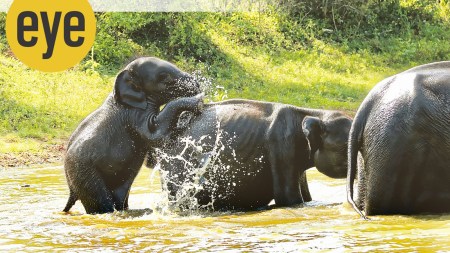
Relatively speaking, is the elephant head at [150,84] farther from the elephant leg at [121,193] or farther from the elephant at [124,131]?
the elephant leg at [121,193]

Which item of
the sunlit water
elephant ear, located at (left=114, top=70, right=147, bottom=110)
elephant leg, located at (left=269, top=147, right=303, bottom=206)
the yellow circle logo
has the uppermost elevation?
the yellow circle logo

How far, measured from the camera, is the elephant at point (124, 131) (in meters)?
7.51

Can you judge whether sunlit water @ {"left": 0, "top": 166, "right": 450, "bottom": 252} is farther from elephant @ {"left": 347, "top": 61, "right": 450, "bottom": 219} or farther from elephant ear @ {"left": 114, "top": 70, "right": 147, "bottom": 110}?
elephant ear @ {"left": 114, "top": 70, "right": 147, "bottom": 110}

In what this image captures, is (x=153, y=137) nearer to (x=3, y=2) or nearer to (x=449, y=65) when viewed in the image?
(x=449, y=65)

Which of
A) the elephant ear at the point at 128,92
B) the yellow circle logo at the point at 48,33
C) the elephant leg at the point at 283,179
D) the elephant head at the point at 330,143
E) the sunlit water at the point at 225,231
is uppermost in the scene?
the yellow circle logo at the point at 48,33

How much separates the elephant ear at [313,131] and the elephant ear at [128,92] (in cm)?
139

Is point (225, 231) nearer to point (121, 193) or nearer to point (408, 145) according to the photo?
point (408, 145)

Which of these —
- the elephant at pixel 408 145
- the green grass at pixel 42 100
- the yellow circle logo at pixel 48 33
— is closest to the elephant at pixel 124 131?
the elephant at pixel 408 145

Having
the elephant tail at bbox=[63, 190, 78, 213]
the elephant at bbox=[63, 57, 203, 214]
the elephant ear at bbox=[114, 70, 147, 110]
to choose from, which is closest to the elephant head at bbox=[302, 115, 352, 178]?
the elephant at bbox=[63, 57, 203, 214]

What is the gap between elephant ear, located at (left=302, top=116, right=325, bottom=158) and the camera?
7117 mm

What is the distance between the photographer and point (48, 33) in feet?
61.3

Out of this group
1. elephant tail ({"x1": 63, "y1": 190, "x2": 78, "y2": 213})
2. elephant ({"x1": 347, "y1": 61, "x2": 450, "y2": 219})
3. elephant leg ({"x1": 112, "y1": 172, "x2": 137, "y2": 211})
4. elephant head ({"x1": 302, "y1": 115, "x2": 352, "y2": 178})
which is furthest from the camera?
elephant tail ({"x1": 63, "y1": 190, "x2": 78, "y2": 213})

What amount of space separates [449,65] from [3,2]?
16.1 m

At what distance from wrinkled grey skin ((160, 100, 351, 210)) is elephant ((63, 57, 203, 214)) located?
0.72 ft
